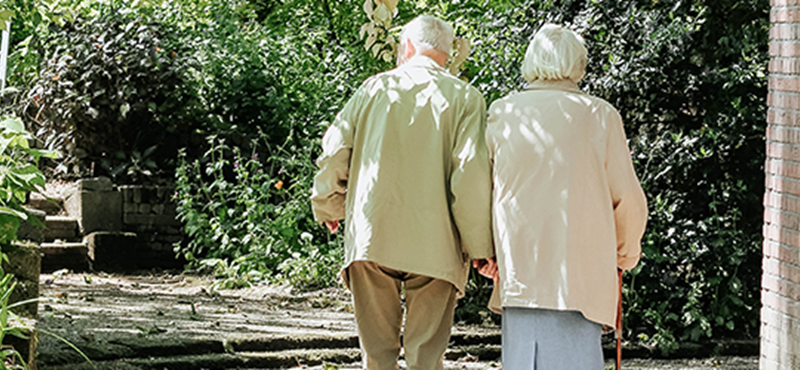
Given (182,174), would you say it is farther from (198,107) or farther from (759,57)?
(759,57)

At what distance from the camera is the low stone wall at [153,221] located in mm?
9688

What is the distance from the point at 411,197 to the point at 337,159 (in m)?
0.34

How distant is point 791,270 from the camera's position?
3.95 meters

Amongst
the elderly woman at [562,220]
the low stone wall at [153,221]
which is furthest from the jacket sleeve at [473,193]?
the low stone wall at [153,221]

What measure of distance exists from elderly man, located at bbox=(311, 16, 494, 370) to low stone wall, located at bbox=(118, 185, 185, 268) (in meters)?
6.33

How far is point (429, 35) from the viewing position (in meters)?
3.76

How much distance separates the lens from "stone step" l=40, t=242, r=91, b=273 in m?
8.94

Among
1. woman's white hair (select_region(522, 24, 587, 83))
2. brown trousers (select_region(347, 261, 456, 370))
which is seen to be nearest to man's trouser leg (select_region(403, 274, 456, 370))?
brown trousers (select_region(347, 261, 456, 370))

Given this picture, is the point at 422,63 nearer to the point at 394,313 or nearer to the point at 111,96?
the point at 394,313

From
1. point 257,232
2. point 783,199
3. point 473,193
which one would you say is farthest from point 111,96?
point 783,199

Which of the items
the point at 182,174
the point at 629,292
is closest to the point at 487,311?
the point at 629,292

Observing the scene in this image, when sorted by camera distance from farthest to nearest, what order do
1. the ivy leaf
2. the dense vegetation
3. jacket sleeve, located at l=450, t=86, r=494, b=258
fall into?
1. the ivy leaf
2. the dense vegetation
3. jacket sleeve, located at l=450, t=86, r=494, b=258

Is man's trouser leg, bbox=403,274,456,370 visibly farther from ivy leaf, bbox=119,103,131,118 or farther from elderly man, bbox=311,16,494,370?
ivy leaf, bbox=119,103,131,118

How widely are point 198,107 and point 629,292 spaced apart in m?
5.63
